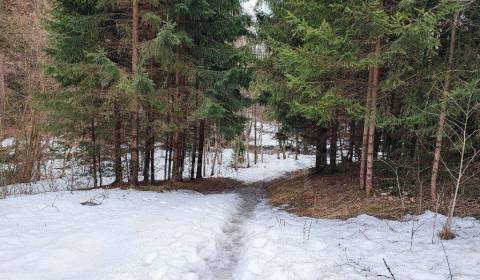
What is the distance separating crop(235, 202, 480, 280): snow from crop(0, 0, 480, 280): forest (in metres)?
0.04

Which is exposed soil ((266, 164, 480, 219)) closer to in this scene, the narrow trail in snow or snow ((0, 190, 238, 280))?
the narrow trail in snow

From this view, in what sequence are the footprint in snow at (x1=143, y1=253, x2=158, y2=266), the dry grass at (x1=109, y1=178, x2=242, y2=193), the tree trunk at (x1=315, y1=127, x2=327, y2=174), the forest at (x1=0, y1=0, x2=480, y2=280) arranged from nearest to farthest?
1. the footprint in snow at (x1=143, y1=253, x2=158, y2=266)
2. the forest at (x1=0, y1=0, x2=480, y2=280)
3. the dry grass at (x1=109, y1=178, x2=242, y2=193)
4. the tree trunk at (x1=315, y1=127, x2=327, y2=174)

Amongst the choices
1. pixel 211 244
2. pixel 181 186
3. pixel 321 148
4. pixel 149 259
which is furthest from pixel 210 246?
pixel 321 148

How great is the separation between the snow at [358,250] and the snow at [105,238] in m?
1.00

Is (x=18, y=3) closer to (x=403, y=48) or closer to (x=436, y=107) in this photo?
(x=403, y=48)

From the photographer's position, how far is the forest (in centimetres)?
580

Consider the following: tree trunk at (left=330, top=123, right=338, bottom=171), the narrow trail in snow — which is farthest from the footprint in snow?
tree trunk at (left=330, top=123, right=338, bottom=171)

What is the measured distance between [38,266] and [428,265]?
567cm

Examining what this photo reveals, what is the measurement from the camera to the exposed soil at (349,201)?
8.34m

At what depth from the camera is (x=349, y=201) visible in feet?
33.6

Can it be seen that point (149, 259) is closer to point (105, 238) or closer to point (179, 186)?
point (105, 238)

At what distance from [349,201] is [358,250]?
425 cm

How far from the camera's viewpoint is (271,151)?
160 feet

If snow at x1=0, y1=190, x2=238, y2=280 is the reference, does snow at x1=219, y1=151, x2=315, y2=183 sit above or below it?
below
